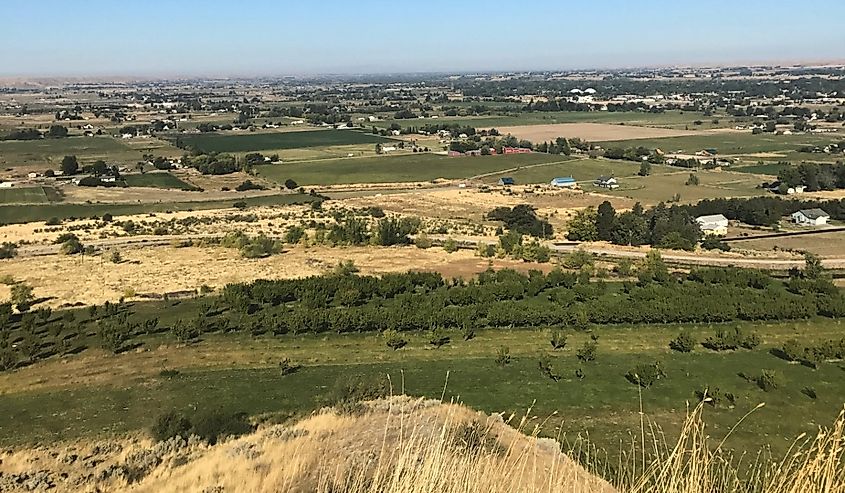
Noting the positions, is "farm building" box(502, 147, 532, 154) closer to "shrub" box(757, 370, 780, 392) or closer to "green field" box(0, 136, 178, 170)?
"green field" box(0, 136, 178, 170)

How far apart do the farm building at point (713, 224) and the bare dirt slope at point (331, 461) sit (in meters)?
38.9

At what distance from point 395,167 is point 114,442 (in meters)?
69.6

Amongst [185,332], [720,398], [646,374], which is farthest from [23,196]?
[720,398]

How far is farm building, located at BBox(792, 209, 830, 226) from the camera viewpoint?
170ft

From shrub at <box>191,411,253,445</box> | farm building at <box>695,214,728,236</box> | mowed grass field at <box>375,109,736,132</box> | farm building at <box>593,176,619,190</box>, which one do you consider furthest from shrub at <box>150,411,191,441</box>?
mowed grass field at <box>375,109,736,132</box>

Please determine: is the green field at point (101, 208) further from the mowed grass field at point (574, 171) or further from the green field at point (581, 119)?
the green field at point (581, 119)

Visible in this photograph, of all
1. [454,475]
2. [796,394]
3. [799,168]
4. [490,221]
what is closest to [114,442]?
[454,475]

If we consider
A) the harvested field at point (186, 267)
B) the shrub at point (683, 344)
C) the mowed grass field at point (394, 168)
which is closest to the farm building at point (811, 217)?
the harvested field at point (186, 267)

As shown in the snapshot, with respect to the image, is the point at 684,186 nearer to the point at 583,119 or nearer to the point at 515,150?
the point at 515,150

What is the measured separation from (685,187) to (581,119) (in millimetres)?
71268

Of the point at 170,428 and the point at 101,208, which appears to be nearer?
the point at 170,428

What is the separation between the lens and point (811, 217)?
5203 cm

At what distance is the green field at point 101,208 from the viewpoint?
56.8m

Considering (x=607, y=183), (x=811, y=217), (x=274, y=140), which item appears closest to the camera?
(x=811, y=217)
